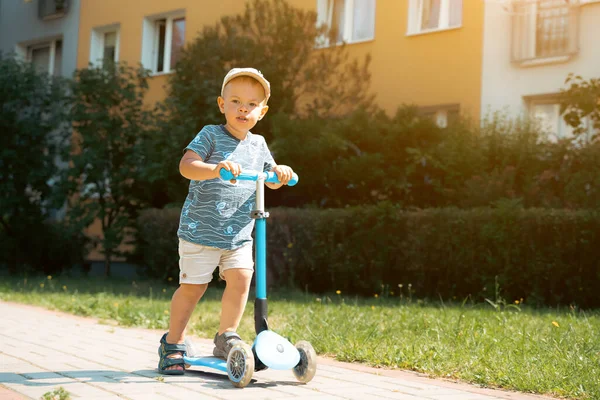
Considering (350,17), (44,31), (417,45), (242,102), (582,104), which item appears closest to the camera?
(242,102)

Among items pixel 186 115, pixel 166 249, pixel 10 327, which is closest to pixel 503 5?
pixel 186 115

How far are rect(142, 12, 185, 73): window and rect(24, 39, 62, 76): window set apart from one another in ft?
12.2

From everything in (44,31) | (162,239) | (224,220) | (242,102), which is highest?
(44,31)

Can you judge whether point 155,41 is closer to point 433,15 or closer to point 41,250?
point 41,250

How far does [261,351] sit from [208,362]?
0.51m

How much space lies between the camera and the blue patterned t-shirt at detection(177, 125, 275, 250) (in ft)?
16.1

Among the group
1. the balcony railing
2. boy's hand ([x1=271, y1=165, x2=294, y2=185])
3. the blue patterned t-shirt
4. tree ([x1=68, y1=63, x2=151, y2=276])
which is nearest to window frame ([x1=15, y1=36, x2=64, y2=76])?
tree ([x1=68, y1=63, x2=151, y2=276])

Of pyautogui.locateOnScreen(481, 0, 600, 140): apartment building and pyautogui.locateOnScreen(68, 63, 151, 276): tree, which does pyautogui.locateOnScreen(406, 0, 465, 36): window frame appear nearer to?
pyautogui.locateOnScreen(481, 0, 600, 140): apartment building

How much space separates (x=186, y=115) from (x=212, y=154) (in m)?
11.1

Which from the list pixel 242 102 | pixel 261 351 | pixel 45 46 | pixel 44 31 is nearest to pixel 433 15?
pixel 242 102

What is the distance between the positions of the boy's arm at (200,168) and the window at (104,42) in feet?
65.6

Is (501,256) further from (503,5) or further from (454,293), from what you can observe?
(503,5)

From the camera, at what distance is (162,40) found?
22938 millimetres

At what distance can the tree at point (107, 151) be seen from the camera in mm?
18188
